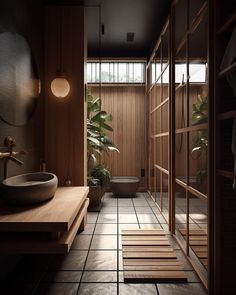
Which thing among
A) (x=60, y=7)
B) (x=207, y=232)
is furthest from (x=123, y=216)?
(x=60, y=7)

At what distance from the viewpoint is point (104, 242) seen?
2355 mm

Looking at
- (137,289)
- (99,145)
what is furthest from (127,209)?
(137,289)

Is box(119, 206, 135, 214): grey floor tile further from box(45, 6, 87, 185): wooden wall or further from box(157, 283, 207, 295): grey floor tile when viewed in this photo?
box(157, 283, 207, 295): grey floor tile

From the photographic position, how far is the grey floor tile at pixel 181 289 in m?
1.59

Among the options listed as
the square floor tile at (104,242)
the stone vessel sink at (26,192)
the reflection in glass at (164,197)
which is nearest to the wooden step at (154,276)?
the square floor tile at (104,242)

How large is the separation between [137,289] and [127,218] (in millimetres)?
1493

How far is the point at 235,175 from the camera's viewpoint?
1237 mm

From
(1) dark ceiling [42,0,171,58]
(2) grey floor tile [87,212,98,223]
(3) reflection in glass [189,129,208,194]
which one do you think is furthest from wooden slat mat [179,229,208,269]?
(1) dark ceiling [42,0,171,58]

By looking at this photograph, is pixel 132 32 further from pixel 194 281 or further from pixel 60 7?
pixel 194 281

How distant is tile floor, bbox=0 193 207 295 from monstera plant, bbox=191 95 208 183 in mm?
805

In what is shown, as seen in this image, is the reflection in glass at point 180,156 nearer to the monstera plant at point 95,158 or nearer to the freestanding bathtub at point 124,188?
the monstera plant at point 95,158

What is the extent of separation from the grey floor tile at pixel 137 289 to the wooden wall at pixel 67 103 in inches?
47.2

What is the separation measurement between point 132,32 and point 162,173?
234 centimetres

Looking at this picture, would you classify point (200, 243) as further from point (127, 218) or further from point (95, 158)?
point (95, 158)
